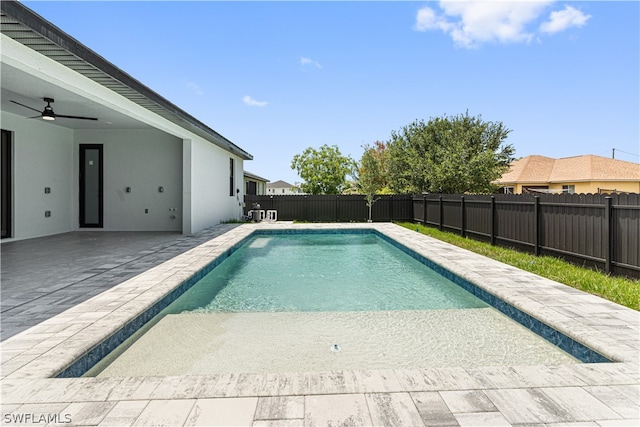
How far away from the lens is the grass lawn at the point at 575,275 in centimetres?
414

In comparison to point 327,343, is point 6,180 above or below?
above

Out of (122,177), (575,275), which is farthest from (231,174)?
(575,275)

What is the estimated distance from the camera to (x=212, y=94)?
1703 cm

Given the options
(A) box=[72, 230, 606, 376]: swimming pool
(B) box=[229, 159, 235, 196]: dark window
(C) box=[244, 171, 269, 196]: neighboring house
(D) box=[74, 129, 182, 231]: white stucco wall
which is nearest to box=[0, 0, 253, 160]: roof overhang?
(D) box=[74, 129, 182, 231]: white stucco wall

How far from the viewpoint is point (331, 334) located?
375cm

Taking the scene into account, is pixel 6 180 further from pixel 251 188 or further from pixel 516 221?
pixel 251 188

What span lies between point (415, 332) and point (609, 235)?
358 centimetres

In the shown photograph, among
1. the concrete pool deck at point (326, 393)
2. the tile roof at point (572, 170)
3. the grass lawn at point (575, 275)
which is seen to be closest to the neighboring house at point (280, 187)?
the tile roof at point (572, 170)

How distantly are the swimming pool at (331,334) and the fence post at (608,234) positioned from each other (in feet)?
6.82

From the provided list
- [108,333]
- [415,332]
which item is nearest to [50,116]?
[108,333]

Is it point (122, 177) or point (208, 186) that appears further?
point (208, 186)

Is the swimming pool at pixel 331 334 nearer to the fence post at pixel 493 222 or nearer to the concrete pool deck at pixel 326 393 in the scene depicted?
the concrete pool deck at pixel 326 393

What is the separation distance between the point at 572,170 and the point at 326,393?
93.7ft

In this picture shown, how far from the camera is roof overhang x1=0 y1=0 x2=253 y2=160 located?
3324 mm
